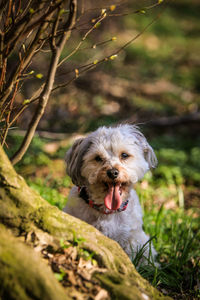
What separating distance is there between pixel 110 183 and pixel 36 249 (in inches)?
55.1

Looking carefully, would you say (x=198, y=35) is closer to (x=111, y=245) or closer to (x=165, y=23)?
(x=165, y=23)

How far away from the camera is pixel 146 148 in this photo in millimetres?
3951

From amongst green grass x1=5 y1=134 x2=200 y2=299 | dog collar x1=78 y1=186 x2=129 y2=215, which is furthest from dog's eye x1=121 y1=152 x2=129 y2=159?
green grass x1=5 y1=134 x2=200 y2=299

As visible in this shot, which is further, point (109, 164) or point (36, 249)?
point (109, 164)

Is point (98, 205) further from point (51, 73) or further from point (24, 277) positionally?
point (24, 277)

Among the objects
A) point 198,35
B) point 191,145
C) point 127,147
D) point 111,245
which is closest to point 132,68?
point 191,145

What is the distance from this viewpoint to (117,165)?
354cm

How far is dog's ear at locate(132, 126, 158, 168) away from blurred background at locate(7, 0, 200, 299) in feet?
0.54

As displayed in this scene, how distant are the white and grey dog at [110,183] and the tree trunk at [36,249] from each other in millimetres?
880

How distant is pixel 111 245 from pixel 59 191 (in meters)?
3.06

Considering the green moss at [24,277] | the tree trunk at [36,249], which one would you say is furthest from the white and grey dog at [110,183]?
the green moss at [24,277]

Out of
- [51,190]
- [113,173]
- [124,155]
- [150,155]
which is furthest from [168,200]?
[113,173]

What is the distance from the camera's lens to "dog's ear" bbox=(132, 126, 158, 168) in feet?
12.8

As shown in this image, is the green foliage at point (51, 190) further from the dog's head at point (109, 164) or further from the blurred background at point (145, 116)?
the dog's head at point (109, 164)
